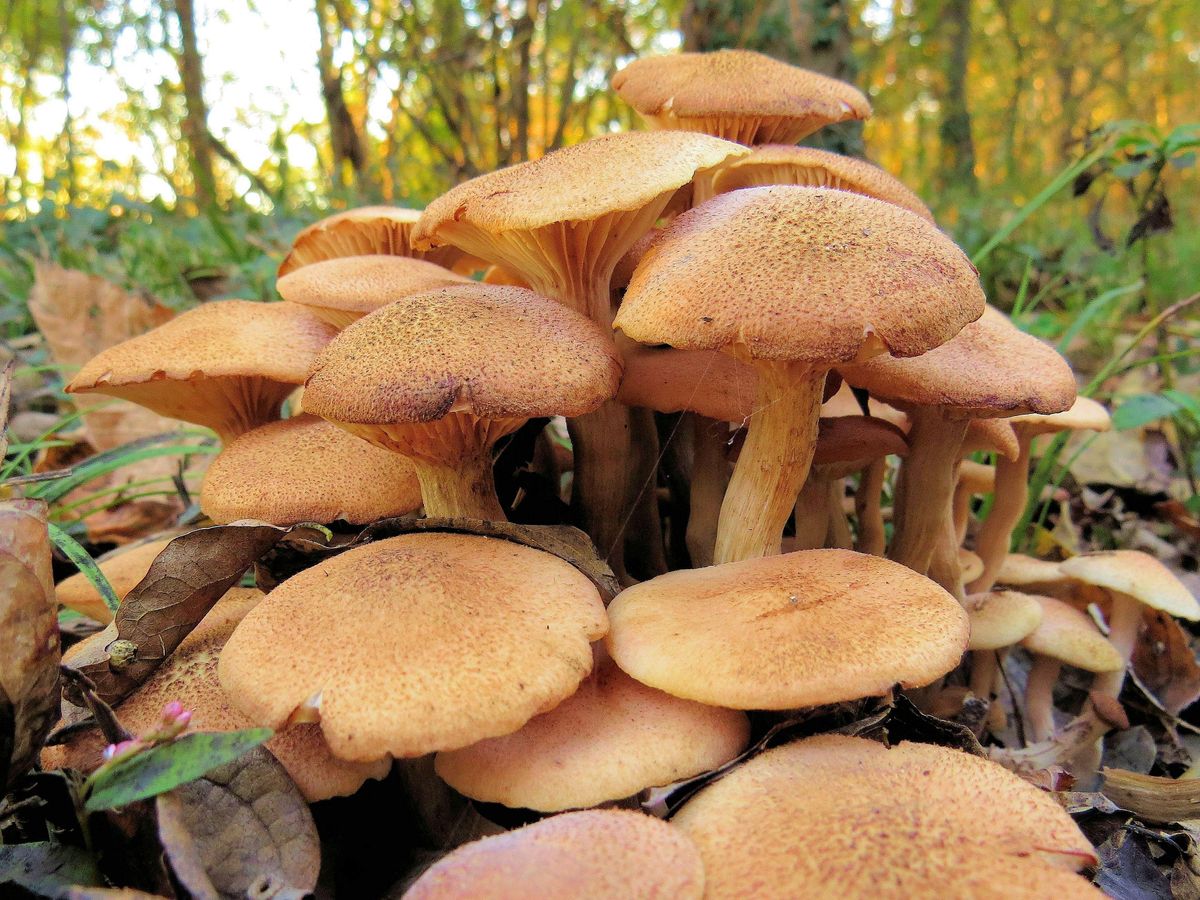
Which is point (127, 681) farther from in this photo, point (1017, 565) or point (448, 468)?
point (1017, 565)

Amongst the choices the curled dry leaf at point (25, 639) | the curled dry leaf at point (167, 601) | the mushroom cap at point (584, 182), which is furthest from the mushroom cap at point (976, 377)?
the curled dry leaf at point (25, 639)

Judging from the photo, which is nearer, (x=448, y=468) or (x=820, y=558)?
(x=820, y=558)

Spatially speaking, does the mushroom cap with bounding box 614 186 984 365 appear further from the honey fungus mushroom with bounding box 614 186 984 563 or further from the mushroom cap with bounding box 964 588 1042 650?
the mushroom cap with bounding box 964 588 1042 650

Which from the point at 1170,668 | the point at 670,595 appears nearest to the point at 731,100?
the point at 670,595

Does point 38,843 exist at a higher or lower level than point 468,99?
lower

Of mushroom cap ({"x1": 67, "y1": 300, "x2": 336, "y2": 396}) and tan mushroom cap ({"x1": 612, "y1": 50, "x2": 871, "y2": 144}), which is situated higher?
tan mushroom cap ({"x1": 612, "y1": 50, "x2": 871, "y2": 144})

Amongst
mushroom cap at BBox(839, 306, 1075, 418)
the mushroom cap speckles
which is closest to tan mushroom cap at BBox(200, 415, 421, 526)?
mushroom cap at BBox(839, 306, 1075, 418)

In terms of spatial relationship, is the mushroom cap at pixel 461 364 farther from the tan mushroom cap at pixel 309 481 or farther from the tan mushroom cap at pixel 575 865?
the tan mushroom cap at pixel 575 865
